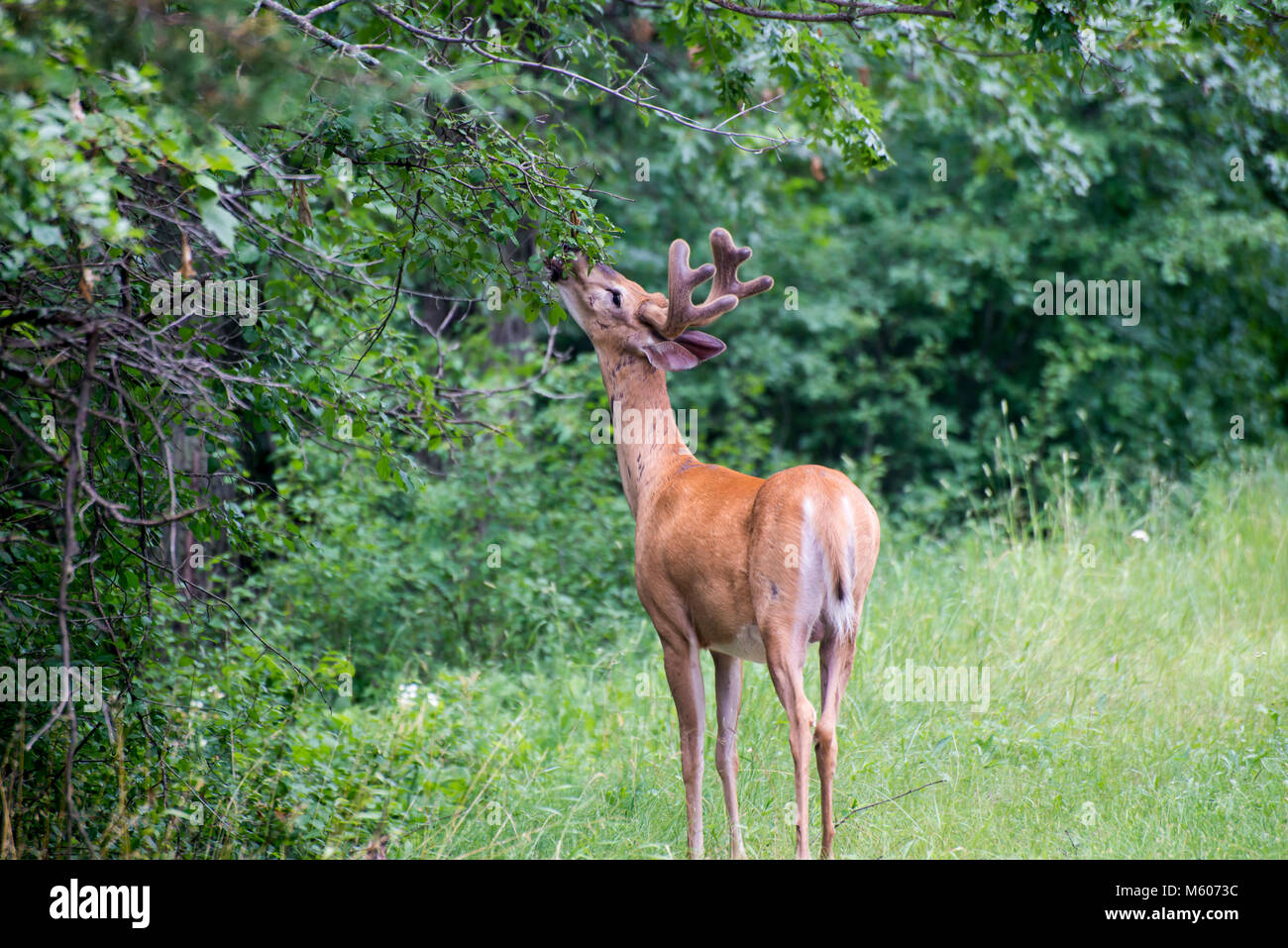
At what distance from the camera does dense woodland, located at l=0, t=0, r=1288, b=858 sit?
3.37 metres

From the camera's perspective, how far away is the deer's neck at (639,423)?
5250mm

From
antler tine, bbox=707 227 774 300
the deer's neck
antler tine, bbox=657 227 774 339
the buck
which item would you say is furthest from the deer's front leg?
antler tine, bbox=707 227 774 300

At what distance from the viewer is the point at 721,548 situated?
462 centimetres

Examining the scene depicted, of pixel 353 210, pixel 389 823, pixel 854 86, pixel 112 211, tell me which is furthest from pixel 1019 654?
pixel 112 211

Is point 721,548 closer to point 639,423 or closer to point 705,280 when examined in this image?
point 639,423

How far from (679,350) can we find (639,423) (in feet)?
1.25

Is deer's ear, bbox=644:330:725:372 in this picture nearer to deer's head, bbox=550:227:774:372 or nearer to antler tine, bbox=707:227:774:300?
deer's head, bbox=550:227:774:372

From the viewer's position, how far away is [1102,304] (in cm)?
1264

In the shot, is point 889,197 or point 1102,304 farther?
point 889,197

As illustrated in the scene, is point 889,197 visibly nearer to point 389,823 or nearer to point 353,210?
point 353,210

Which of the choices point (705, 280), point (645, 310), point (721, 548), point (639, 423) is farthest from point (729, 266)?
point (721, 548)
